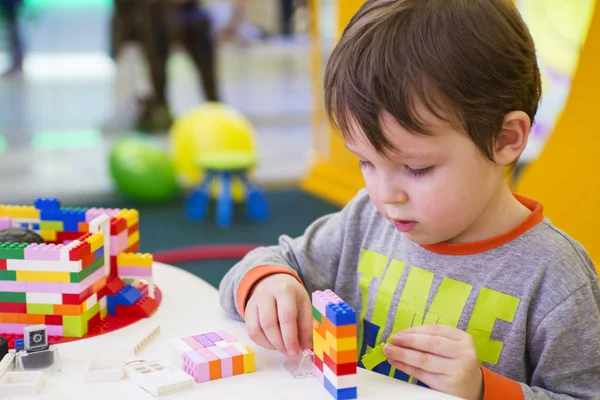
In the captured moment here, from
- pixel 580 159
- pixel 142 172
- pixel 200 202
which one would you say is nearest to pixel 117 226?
pixel 580 159

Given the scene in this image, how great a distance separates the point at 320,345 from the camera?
748mm

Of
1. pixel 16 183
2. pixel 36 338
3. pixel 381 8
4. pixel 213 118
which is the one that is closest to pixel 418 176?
pixel 381 8

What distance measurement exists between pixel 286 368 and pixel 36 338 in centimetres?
26

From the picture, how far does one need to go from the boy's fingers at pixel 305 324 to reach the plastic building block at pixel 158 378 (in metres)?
0.14

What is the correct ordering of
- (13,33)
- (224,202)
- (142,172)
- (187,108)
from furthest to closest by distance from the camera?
(187,108)
(13,33)
(142,172)
(224,202)

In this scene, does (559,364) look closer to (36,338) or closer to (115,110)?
(36,338)

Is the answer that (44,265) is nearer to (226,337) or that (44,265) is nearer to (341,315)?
(226,337)

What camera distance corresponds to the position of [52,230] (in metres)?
1.00

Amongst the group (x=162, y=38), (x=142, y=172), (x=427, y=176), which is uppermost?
(x=162, y=38)

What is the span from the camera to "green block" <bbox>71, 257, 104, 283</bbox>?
88 centimetres

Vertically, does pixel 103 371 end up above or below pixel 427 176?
below

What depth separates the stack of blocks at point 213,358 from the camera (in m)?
Answer: 0.77

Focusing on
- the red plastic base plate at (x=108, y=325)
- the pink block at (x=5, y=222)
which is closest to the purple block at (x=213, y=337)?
the red plastic base plate at (x=108, y=325)

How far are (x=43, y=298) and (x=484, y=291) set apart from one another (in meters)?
0.51
